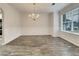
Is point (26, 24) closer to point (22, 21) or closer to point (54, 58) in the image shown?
Result: point (22, 21)

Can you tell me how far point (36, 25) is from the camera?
16.0m

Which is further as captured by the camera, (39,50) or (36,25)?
(36,25)

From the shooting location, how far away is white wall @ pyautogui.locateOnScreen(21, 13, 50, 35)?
15.9 meters

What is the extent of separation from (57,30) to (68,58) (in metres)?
11.3

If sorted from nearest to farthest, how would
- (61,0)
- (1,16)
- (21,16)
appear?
(61,0) < (1,16) < (21,16)

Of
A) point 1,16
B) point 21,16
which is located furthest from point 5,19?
point 21,16

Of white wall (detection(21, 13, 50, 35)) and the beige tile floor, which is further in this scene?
white wall (detection(21, 13, 50, 35))

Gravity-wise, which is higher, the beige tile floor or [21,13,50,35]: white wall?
[21,13,50,35]: white wall

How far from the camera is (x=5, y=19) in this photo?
827 centimetres

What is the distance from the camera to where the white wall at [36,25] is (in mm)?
15922

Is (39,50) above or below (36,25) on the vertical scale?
below

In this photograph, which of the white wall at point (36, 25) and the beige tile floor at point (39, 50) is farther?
the white wall at point (36, 25)

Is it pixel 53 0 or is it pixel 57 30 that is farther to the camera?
pixel 57 30

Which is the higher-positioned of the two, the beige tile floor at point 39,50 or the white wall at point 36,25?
the white wall at point 36,25
